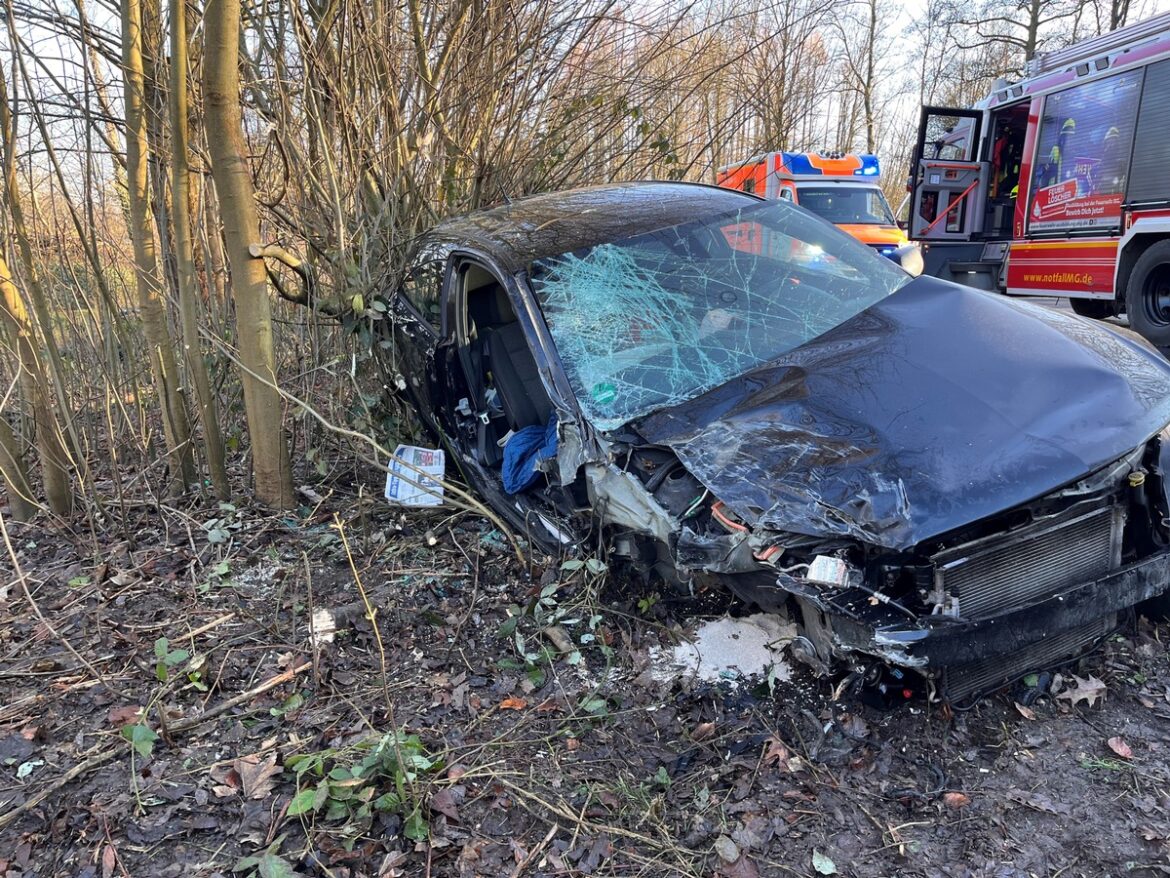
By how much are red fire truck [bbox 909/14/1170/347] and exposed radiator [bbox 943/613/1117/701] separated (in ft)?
20.9

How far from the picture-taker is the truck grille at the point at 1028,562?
7.50 feet

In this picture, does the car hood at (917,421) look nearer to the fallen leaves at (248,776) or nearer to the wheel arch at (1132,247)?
the fallen leaves at (248,776)

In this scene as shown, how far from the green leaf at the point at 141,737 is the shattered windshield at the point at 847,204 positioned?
12.0 m

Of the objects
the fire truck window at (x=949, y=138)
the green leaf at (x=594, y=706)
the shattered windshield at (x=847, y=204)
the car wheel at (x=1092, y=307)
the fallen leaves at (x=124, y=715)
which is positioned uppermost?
the fire truck window at (x=949, y=138)

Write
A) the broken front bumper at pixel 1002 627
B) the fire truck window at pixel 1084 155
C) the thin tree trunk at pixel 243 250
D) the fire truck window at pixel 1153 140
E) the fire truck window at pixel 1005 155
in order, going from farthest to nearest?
the fire truck window at pixel 1005 155 < the fire truck window at pixel 1084 155 < the fire truck window at pixel 1153 140 < the thin tree trunk at pixel 243 250 < the broken front bumper at pixel 1002 627

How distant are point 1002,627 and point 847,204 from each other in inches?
461

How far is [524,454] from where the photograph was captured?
3.78 m

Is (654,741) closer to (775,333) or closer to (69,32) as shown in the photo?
(775,333)

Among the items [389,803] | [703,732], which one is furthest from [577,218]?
[389,803]

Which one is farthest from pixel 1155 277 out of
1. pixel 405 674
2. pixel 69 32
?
pixel 69 32

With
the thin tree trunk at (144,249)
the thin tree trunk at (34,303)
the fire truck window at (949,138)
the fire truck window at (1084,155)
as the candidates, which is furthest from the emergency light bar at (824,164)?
the thin tree trunk at (34,303)

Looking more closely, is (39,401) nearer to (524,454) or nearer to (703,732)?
(524,454)

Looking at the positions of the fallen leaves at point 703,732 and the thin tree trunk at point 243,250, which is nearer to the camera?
the fallen leaves at point 703,732

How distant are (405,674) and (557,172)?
4.57 meters
